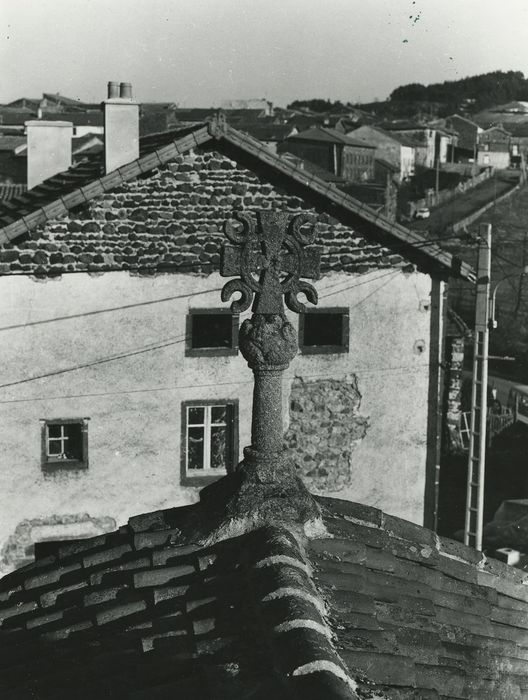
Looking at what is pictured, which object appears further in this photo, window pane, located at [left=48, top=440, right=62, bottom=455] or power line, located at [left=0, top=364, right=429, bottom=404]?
window pane, located at [left=48, top=440, right=62, bottom=455]

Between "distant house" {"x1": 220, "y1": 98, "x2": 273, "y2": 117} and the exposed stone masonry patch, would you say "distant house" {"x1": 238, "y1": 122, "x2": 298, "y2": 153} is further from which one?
the exposed stone masonry patch

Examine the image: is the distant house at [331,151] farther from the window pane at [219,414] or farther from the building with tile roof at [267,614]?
the building with tile roof at [267,614]

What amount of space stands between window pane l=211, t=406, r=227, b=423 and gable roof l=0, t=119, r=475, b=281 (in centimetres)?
327

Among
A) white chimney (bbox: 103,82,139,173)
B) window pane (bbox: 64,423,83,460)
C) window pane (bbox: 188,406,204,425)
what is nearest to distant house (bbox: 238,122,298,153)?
white chimney (bbox: 103,82,139,173)

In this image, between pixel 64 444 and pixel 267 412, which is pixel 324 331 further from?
pixel 267 412

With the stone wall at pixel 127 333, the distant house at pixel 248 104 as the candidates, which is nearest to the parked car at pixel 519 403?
the stone wall at pixel 127 333

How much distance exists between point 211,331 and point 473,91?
10294cm

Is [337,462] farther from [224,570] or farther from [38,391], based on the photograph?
[224,570]

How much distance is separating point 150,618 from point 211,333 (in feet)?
38.4

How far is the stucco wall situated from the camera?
1437cm

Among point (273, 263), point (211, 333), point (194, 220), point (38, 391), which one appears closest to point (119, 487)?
point (38, 391)

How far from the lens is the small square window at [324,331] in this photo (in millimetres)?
15508

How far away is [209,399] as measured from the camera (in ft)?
49.7

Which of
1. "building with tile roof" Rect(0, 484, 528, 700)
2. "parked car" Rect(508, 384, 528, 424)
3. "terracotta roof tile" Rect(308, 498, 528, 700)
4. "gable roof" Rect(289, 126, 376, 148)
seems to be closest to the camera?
"building with tile roof" Rect(0, 484, 528, 700)
